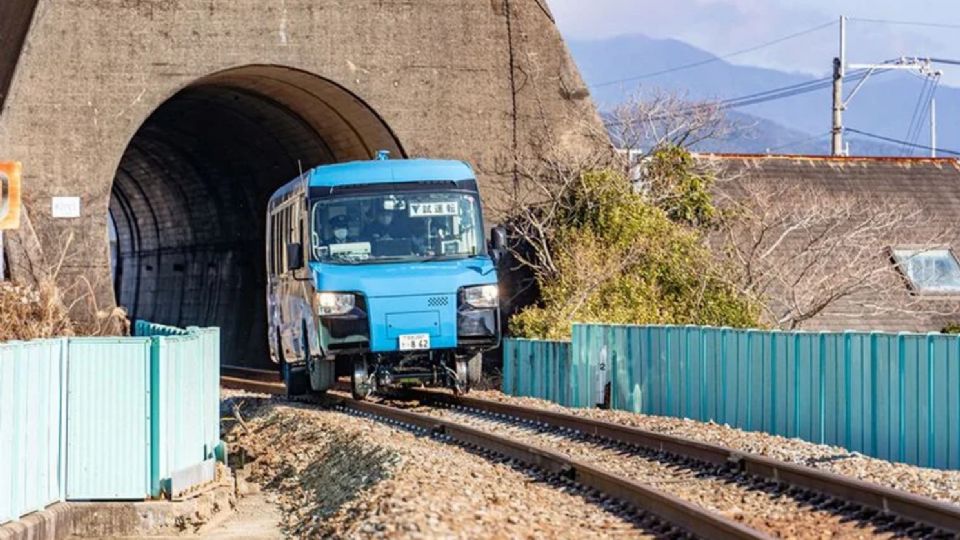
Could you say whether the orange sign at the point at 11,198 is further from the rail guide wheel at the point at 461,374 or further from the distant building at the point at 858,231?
the distant building at the point at 858,231

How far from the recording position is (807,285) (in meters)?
32.8

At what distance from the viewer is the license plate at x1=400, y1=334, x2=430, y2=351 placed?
880 inches

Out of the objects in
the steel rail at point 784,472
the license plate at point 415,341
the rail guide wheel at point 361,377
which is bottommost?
the steel rail at point 784,472

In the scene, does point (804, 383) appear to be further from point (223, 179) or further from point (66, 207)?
Result: point (223, 179)

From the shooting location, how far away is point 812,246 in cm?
3272

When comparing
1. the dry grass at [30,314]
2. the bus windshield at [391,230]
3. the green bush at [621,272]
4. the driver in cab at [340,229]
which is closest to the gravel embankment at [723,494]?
the bus windshield at [391,230]

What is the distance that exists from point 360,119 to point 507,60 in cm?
304

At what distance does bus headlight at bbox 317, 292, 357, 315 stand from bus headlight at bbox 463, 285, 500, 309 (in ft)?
5.06

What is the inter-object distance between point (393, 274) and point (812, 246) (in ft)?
41.7

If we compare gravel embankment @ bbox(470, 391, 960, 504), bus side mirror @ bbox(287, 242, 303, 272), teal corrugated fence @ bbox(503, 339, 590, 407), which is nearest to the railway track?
gravel embankment @ bbox(470, 391, 960, 504)

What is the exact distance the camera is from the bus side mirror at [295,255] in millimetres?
23484

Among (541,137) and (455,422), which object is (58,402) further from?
(541,137)

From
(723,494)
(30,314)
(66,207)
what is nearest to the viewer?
(723,494)

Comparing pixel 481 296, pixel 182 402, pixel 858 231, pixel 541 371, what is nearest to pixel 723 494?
pixel 182 402
